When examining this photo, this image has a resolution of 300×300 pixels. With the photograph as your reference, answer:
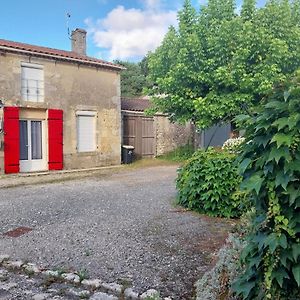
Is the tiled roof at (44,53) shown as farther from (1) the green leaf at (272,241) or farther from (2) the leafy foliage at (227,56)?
(1) the green leaf at (272,241)

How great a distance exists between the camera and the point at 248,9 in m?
11.9

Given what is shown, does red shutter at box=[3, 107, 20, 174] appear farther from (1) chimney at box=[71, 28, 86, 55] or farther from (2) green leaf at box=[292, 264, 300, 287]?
(2) green leaf at box=[292, 264, 300, 287]

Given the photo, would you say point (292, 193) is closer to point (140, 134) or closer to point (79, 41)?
point (140, 134)

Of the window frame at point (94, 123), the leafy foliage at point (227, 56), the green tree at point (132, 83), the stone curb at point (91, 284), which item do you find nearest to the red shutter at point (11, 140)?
the window frame at point (94, 123)

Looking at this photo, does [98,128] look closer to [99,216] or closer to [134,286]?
[99,216]

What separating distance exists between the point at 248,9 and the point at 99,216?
10147mm

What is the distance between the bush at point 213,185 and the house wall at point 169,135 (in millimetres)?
11083

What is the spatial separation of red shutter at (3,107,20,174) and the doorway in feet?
1.11

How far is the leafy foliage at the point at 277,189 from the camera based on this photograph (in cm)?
166

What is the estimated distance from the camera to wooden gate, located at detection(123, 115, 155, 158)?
1569 centimetres

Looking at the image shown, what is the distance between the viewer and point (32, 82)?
463 inches

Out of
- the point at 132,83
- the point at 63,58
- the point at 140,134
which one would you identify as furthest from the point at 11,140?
the point at 132,83

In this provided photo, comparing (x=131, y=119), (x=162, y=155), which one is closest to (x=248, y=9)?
(x=131, y=119)

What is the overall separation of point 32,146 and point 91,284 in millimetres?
9798
